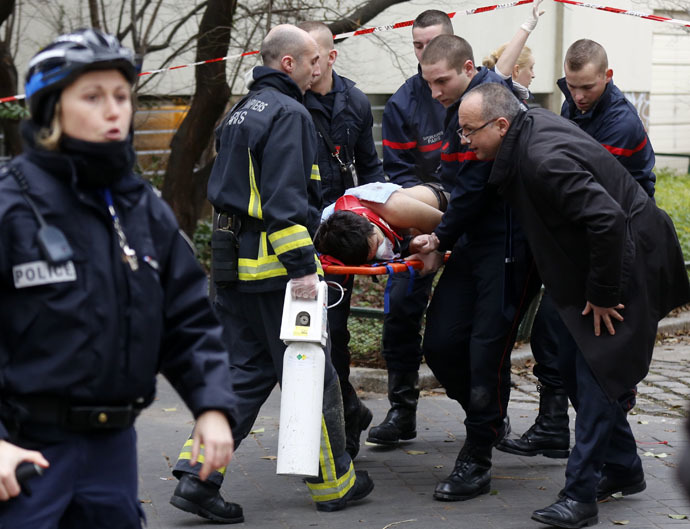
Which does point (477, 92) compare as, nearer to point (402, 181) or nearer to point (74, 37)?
point (402, 181)

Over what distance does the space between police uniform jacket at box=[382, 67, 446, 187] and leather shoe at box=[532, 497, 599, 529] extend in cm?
207

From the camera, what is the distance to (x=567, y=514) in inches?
177

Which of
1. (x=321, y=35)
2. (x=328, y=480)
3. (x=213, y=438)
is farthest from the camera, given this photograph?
(x=321, y=35)

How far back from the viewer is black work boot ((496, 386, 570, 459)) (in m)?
5.66

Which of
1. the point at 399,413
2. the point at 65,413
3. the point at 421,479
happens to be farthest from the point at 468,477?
the point at 65,413

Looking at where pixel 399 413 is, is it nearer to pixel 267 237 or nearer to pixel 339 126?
pixel 339 126

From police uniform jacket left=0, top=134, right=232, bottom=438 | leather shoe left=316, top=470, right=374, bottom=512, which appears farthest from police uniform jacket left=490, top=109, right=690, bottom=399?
police uniform jacket left=0, top=134, right=232, bottom=438

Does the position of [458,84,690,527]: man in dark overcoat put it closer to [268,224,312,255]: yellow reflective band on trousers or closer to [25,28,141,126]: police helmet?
[268,224,312,255]: yellow reflective band on trousers

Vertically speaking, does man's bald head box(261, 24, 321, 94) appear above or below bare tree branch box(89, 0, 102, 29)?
below

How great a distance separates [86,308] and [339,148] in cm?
333

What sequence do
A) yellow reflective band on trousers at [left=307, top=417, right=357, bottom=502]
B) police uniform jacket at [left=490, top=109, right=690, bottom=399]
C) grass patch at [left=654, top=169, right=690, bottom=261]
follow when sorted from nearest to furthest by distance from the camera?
police uniform jacket at [left=490, top=109, right=690, bottom=399]
yellow reflective band on trousers at [left=307, top=417, right=357, bottom=502]
grass patch at [left=654, top=169, right=690, bottom=261]

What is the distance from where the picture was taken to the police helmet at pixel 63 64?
8.21 ft

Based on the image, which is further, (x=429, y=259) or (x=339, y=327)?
(x=339, y=327)

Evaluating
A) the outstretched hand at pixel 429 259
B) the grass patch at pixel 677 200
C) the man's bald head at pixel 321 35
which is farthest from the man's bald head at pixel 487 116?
the grass patch at pixel 677 200
